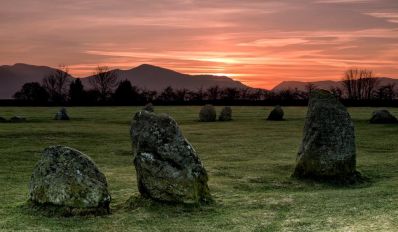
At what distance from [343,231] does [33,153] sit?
1941cm

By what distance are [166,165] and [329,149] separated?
24.2 ft

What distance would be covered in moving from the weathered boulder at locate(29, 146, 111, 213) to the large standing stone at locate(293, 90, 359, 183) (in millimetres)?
8572

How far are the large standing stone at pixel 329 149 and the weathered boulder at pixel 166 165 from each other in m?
5.80

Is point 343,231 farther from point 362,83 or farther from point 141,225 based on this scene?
point 362,83

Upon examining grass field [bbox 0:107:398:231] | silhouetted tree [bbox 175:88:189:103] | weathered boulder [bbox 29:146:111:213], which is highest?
silhouetted tree [bbox 175:88:189:103]

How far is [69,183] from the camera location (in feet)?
48.5

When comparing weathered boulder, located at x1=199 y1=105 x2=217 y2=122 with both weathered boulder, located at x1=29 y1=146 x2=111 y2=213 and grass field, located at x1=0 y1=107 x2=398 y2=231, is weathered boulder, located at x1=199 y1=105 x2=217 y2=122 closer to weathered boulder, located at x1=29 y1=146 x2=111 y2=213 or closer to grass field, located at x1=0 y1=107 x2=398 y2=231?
grass field, located at x1=0 y1=107 x2=398 y2=231

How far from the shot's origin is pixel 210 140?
1420 inches

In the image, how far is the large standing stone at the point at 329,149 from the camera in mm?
20391

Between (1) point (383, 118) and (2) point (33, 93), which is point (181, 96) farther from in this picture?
(1) point (383, 118)

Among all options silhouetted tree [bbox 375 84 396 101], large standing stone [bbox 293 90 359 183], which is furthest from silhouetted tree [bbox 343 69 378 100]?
large standing stone [bbox 293 90 359 183]

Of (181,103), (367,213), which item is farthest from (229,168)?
(181,103)

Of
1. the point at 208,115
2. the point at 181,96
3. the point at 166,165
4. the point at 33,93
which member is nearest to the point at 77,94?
the point at 33,93

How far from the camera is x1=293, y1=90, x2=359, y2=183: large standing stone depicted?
20391mm
